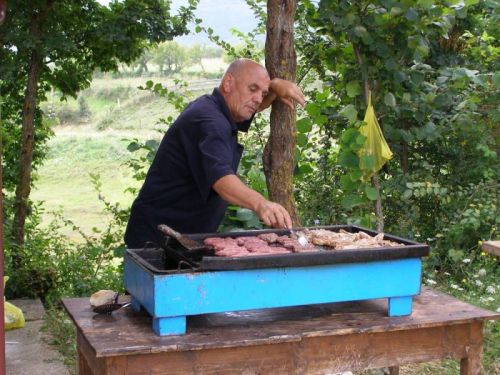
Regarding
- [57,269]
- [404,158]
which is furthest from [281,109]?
[404,158]

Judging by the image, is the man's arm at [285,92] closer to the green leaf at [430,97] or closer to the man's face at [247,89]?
the man's face at [247,89]

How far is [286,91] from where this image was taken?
3498mm

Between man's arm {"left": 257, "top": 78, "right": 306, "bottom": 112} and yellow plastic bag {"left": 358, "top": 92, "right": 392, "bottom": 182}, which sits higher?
man's arm {"left": 257, "top": 78, "right": 306, "bottom": 112}

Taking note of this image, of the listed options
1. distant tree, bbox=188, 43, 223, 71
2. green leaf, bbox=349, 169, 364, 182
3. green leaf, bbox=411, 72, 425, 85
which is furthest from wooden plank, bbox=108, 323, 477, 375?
distant tree, bbox=188, 43, 223, 71

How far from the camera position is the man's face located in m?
3.27

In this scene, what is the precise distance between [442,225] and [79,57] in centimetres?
370

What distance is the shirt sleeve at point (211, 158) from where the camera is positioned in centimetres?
283

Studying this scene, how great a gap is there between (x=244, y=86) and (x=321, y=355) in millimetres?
1334

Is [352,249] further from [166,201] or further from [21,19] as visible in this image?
[21,19]

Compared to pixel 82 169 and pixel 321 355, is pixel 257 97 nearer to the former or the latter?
pixel 321 355

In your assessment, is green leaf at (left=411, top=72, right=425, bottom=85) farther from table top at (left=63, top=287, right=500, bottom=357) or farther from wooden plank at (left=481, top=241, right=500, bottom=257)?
table top at (left=63, top=287, right=500, bottom=357)

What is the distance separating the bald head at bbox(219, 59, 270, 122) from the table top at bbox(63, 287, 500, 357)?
101 cm

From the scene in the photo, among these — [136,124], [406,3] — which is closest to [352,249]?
[406,3]

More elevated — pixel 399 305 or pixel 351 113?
pixel 351 113
